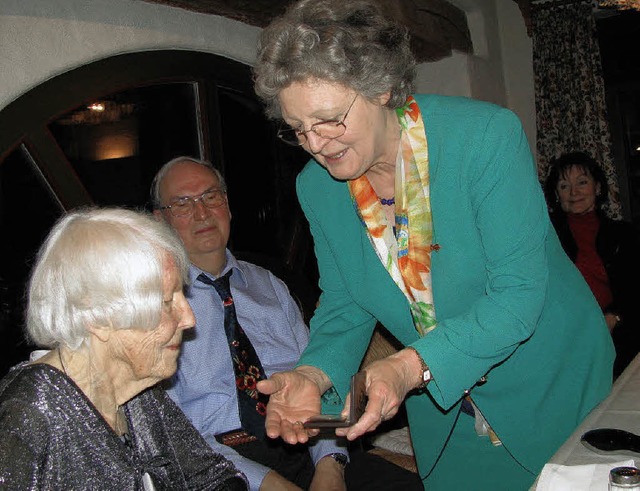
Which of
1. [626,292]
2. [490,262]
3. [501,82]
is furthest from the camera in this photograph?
[501,82]

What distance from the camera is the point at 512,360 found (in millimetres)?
1767

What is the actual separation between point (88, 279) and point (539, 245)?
1036 millimetres

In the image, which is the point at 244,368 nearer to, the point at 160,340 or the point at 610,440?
the point at 160,340

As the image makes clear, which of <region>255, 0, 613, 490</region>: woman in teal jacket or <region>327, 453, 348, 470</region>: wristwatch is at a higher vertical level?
<region>255, 0, 613, 490</region>: woman in teal jacket

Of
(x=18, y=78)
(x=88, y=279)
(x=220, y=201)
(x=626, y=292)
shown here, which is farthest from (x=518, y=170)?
(x=626, y=292)

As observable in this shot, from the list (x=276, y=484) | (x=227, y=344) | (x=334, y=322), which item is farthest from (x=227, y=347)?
(x=334, y=322)

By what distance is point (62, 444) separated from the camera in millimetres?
1523

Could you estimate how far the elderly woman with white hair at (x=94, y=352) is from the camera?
1.50 m

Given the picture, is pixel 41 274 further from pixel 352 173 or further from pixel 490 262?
pixel 490 262

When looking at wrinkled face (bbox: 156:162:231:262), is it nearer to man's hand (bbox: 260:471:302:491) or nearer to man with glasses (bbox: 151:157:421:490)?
man with glasses (bbox: 151:157:421:490)

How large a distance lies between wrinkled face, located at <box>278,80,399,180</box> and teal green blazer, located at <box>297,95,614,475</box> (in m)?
0.14

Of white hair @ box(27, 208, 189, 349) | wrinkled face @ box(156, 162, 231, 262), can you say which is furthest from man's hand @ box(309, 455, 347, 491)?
white hair @ box(27, 208, 189, 349)

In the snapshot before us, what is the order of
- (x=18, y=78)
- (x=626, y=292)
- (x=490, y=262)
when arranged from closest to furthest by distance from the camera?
1. (x=490, y=262)
2. (x=18, y=78)
3. (x=626, y=292)

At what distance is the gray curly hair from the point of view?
1.60m
